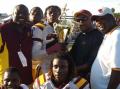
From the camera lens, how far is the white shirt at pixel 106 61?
5.27m

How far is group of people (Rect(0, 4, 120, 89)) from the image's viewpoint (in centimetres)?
546

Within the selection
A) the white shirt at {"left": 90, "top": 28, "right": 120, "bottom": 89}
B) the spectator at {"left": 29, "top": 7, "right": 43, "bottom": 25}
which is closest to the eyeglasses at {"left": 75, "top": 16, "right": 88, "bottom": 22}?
the white shirt at {"left": 90, "top": 28, "right": 120, "bottom": 89}

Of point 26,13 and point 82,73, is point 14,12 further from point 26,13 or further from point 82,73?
point 82,73

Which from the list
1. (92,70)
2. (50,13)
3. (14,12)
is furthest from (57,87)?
(50,13)

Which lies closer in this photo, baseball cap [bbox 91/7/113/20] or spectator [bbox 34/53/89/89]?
spectator [bbox 34/53/89/89]

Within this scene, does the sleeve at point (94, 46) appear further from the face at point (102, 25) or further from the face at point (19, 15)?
the face at point (19, 15)

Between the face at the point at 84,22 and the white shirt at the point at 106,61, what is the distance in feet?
2.66

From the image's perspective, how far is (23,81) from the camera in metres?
6.36

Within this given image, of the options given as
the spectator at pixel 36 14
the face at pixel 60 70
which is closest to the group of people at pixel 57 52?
the face at pixel 60 70

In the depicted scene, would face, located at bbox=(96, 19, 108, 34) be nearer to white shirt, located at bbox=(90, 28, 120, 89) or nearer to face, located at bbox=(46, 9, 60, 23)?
white shirt, located at bbox=(90, 28, 120, 89)

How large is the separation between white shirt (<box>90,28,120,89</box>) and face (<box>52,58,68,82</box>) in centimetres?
44

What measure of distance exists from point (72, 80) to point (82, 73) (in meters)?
0.82

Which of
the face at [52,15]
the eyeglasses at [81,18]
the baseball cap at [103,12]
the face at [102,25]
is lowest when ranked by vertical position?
the face at [52,15]

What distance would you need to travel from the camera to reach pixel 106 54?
17.9ft
